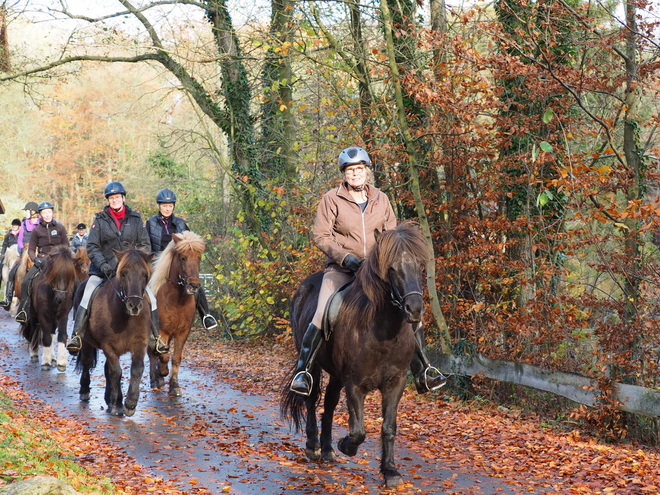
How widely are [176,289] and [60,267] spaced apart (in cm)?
291

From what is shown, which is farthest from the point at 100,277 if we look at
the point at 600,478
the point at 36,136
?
the point at 36,136

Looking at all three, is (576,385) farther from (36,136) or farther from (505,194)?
(36,136)

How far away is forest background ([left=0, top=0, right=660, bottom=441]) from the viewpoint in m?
9.38

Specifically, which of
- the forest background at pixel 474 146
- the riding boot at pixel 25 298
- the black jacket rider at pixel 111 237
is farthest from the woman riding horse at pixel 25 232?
the black jacket rider at pixel 111 237

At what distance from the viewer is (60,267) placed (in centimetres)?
1382

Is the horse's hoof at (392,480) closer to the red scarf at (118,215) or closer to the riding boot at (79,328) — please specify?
the riding boot at (79,328)

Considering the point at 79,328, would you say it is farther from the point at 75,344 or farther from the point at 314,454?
the point at 314,454

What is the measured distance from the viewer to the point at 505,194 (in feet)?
38.3

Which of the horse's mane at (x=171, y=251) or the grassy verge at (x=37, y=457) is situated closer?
the grassy verge at (x=37, y=457)

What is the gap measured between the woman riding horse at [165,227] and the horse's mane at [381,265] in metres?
6.29

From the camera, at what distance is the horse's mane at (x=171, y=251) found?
38.8 ft

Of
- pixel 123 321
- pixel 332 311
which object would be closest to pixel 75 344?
pixel 123 321

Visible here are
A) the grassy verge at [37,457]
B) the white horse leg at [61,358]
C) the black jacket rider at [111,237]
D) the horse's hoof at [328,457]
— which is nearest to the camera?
the grassy verge at [37,457]

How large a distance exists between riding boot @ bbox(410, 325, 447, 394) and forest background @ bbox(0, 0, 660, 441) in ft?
8.93
